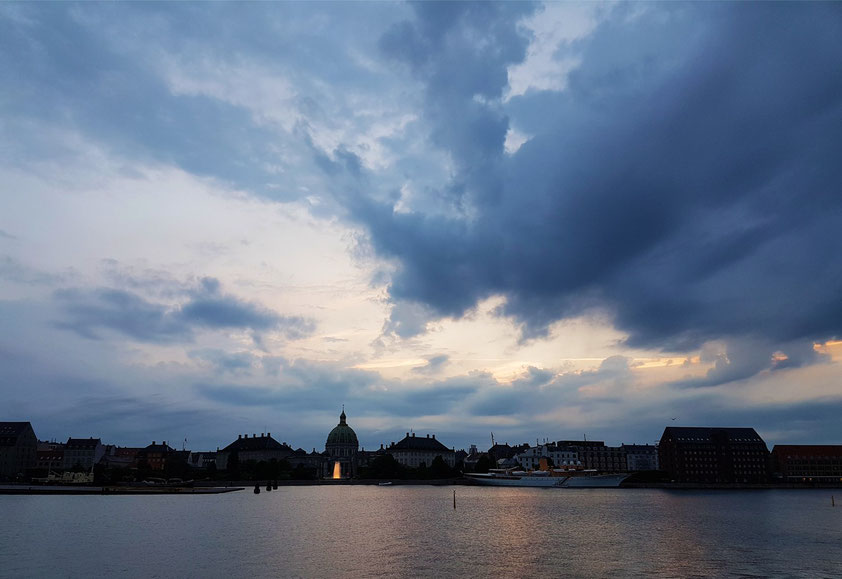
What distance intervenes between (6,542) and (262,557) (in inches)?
944

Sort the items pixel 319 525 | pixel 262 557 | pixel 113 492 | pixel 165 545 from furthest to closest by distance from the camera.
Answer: pixel 113 492
pixel 319 525
pixel 165 545
pixel 262 557

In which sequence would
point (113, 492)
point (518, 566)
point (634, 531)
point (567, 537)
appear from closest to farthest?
point (518, 566) < point (567, 537) < point (634, 531) < point (113, 492)

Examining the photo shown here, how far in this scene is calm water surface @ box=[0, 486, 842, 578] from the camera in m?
42.2

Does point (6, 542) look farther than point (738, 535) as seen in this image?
No

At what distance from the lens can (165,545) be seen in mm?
52625

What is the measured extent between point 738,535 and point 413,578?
40361 mm

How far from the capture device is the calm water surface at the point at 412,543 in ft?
139

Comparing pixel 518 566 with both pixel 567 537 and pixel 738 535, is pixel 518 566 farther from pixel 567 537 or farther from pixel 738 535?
pixel 738 535

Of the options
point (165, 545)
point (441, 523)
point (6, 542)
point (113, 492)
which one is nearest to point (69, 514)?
point (6, 542)

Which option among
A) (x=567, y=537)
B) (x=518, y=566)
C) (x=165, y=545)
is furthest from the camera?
(x=567, y=537)

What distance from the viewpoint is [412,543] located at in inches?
2180

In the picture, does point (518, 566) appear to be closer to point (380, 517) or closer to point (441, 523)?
point (441, 523)

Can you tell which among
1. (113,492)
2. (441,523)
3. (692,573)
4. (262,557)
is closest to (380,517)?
(441,523)

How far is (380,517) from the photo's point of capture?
8200 centimetres
